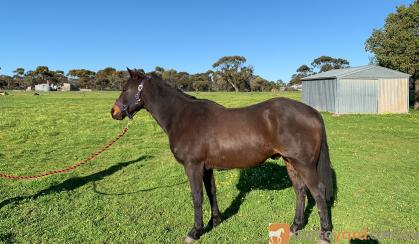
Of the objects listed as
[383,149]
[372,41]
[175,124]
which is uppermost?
[372,41]

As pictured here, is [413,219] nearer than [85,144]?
Yes

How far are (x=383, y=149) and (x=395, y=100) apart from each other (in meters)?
17.1

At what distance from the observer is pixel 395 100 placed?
2697cm

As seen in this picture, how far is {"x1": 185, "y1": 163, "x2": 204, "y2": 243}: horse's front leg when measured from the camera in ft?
16.6

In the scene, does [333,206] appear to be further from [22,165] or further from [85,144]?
[85,144]

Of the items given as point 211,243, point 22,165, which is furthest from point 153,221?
point 22,165

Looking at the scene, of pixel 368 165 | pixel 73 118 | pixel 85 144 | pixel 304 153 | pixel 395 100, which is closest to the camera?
pixel 304 153

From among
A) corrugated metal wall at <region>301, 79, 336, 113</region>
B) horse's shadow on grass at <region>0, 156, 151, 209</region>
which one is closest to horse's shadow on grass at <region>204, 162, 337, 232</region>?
horse's shadow on grass at <region>0, 156, 151, 209</region>

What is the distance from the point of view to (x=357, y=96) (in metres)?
27.0

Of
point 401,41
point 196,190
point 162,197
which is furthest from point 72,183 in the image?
point 401,41

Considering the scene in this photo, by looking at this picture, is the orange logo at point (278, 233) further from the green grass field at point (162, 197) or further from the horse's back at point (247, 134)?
the green grass field at point (162, 197)

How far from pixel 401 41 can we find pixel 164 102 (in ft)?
101

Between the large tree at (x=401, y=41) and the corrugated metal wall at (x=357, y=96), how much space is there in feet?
16.5

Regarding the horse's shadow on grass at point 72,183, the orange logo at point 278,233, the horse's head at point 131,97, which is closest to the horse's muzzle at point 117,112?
the horse's head at point 131,97
